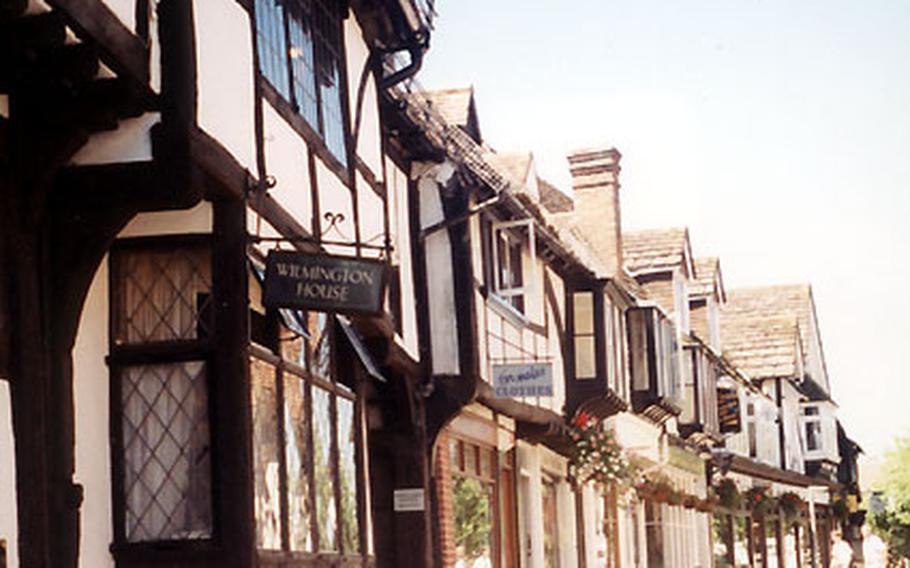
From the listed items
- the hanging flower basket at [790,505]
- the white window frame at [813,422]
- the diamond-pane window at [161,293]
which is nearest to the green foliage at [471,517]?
the diamond-pane window at [161,293]

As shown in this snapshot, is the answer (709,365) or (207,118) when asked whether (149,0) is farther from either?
(709,365)

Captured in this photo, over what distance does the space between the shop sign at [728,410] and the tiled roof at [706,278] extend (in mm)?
2877

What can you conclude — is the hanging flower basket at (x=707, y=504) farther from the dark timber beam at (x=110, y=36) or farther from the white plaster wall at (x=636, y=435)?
the dark timber beam at (x=110, y=36)

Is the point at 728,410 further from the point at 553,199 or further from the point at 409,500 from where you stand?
the point at 409,500

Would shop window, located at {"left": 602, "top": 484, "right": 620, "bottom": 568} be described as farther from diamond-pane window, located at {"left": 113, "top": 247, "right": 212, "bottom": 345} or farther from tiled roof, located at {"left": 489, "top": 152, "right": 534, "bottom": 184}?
diamond-pane window, located at {"left": 113, "top": 247, "right": 212, "bottom": 345}

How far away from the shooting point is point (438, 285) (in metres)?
19.5

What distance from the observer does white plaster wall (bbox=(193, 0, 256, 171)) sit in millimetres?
10742

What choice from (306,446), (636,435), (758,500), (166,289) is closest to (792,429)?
(758,500)

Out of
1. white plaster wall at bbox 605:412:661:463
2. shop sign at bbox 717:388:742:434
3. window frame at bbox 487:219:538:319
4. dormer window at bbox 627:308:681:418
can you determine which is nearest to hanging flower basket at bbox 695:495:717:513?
shop sign at bbox 717:388:742:434

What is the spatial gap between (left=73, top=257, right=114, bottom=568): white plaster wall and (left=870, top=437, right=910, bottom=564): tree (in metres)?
59.7

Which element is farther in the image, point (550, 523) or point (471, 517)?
point (550, 523)

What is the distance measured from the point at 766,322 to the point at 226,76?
47.1 metres

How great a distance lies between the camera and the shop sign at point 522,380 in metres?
20.4

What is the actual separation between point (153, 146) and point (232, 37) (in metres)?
1.66
